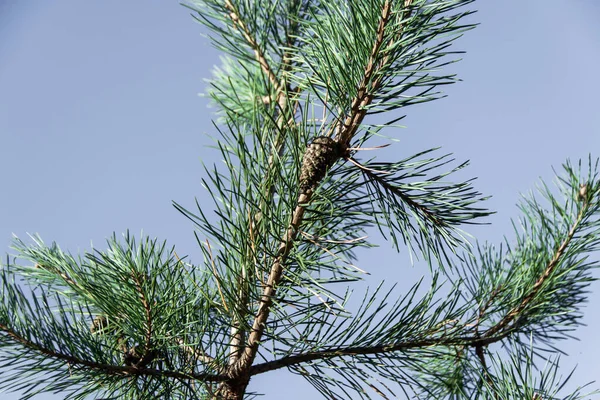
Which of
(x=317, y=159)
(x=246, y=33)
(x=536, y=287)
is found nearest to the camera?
(x=317, y=159)

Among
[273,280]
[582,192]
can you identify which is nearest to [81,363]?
[273,280]

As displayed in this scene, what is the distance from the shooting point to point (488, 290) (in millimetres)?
905

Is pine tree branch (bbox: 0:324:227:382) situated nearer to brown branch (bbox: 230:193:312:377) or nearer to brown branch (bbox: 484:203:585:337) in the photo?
brown branch (bbox: 230:193:312:377)

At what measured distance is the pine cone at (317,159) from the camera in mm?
578

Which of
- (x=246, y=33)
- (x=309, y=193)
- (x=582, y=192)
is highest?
(x=246, y=33)

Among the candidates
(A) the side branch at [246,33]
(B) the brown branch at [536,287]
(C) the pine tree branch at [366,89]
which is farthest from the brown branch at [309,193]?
(A) the side branch at [246,33]

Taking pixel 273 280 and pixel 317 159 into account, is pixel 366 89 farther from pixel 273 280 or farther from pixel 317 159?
pixel 273 280

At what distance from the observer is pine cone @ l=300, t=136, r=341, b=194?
578 mm

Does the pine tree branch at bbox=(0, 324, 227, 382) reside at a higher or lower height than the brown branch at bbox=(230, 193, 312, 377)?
lower

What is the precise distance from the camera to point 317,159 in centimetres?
58

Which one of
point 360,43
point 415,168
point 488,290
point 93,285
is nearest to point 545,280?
point 488,290

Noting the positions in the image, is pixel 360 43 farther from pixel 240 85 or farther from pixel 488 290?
pixel 240 85

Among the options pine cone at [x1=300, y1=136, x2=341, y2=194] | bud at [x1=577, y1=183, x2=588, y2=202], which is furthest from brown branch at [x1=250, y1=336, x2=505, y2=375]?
bud at [x1=577, y1=183, x2=588, y2=202]

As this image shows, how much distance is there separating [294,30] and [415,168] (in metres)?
0.55
